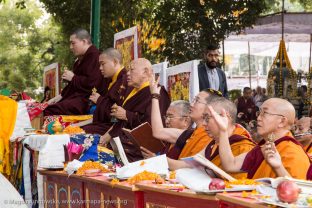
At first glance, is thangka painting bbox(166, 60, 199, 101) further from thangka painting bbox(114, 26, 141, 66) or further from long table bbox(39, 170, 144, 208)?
long table bbox(39, 170, 144, 208)

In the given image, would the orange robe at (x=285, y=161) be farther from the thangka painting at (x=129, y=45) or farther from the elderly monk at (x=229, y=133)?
the thangka painting at (x=129, y=45)

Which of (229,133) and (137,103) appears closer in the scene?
(229,133)

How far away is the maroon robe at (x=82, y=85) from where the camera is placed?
10867mm

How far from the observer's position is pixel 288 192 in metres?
3.91

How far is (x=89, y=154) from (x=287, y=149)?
127 inches

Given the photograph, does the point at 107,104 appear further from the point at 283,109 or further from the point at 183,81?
the point at 283,109

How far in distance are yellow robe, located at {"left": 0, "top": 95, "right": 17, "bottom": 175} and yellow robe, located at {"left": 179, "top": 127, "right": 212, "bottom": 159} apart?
2.99m

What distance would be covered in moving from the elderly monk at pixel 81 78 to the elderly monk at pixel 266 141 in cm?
502

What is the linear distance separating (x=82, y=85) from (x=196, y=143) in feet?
12.9

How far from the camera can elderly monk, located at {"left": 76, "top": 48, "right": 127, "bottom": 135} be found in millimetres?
9758

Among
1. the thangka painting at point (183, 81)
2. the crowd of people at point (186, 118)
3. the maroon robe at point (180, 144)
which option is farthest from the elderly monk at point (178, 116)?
the thangka painting at point (183, 81)

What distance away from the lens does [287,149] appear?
5.62 meters

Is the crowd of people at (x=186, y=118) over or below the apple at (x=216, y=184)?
over

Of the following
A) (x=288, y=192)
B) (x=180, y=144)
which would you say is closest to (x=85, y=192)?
(x=180, y=144)
